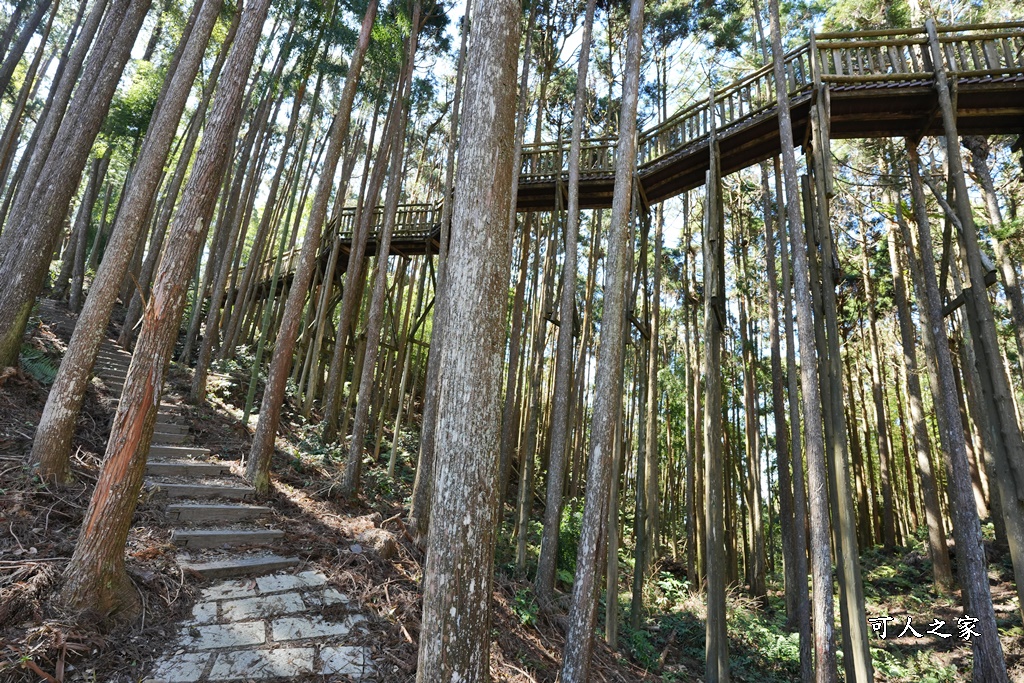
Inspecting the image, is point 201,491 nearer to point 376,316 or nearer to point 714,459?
point 376,316

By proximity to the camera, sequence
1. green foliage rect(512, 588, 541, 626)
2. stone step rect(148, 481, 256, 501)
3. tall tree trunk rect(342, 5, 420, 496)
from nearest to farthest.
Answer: stone step rect(148, 481, 256, 501) < green foliage rect(512, 588, 541, 626) < tall tree trunk rect(342, 5, 420, 496)

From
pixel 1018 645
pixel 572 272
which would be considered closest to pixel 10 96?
pixel 572 272

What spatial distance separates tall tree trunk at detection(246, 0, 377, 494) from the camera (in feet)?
20.6

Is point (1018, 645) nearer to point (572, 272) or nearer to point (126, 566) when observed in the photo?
point (572, 272)

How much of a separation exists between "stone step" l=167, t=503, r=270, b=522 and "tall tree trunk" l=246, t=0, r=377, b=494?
0.66 metres

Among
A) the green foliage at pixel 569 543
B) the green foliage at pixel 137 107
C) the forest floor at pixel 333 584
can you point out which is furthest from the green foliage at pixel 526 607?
the green foliage at pixel 137 107

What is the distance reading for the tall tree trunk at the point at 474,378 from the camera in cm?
235

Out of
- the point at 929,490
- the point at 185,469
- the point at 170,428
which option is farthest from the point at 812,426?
the point at 170,428

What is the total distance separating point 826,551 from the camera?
451 centimetres

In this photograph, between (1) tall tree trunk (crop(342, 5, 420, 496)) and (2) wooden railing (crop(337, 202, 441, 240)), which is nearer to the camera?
(1) tall tree trunk (crop(342, 5, 420, 496))

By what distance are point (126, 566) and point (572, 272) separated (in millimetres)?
5084

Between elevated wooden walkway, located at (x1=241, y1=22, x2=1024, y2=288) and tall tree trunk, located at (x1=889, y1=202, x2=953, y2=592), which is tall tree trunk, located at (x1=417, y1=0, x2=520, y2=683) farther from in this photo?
tall tree trunk, located at (x1=889, y1=202, x2=953, y2=592)

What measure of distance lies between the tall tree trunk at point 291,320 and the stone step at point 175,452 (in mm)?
808

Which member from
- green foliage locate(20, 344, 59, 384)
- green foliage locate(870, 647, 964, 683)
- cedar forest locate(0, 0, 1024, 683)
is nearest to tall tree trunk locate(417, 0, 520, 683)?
cedar forest locate(0, 0, 1024, 683)
